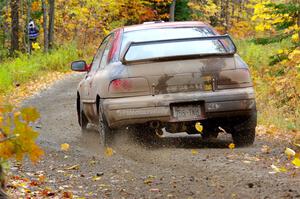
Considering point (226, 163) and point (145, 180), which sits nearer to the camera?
point (145, 180)

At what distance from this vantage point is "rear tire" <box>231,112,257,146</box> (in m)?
8.48

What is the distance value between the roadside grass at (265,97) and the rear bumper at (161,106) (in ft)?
9.44

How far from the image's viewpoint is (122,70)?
320 inches

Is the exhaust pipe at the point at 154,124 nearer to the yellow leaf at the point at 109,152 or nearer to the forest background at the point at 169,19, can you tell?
the yellow leaf at the point at 109,152

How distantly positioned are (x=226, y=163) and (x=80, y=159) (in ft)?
6.68

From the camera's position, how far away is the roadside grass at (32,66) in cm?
2137

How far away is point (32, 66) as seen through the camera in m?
24.7

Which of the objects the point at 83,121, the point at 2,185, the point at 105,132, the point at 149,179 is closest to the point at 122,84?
the point at 105,132

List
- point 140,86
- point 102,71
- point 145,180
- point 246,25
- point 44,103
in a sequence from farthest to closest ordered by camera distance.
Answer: point 246,25 < point 44,103 < point 102,71 < point 140,86 < point 145,180

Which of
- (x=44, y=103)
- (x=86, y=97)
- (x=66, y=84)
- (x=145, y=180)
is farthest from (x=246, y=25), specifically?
(x=145, y=180)

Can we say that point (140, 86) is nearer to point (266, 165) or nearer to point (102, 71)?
point (102, 71)

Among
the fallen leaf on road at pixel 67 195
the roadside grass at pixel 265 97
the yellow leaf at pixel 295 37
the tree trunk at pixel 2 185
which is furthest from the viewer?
the yellow leaf at pixel 295 37

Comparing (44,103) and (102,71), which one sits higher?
(102,71)

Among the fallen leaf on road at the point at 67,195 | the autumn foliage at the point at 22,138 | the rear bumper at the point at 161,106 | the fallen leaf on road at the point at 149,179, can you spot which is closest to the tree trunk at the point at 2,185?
the autumn foliage at the point at 22,138
